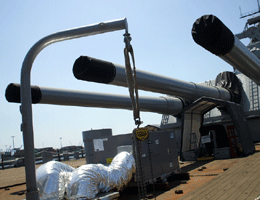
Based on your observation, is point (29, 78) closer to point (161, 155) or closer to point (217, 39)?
point (217, 39)

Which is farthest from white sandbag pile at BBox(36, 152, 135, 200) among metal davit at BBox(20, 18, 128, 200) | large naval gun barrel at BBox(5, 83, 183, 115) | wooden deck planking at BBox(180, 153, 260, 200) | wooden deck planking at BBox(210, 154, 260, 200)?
large naval gun barrel at BBox(5, 83, 183, 115)

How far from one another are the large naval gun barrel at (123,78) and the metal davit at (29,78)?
3.34 metres

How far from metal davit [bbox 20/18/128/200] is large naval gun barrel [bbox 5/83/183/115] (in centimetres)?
504

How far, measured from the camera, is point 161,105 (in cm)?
1373

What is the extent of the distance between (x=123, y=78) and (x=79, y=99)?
2208 mm

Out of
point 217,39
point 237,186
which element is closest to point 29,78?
point 217,39

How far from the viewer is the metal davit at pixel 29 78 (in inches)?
156

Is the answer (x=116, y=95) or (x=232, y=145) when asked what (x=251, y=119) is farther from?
(x=116, y=95)

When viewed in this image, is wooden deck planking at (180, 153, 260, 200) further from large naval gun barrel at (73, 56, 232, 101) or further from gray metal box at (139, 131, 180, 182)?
large naval gun barrel at (73, 56, 232, 101)

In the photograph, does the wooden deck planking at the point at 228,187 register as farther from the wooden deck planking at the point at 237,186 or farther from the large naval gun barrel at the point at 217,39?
the large naval gun barrel at the point at 217,39

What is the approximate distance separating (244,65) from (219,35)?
2189 millimetres

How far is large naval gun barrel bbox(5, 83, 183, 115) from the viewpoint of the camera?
886 cm

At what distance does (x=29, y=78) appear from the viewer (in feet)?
13.8

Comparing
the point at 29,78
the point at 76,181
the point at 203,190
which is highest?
the point at 29,78
